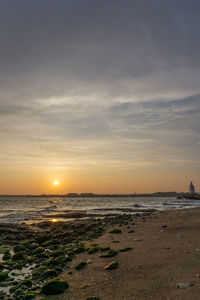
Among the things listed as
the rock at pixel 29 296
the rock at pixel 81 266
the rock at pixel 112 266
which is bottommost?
the rock at pixel 29 296

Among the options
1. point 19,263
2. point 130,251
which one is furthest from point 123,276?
point 19,263

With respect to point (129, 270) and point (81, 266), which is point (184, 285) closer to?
point (129, 270)

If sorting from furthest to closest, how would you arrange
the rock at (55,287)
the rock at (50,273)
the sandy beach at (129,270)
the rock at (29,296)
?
the rock at (50,273)
the rock at (55,287)
the rock at (29,296)
the sandy beach at (129,270)

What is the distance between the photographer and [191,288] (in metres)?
7.55

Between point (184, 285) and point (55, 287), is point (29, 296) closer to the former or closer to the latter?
point (55, 287)

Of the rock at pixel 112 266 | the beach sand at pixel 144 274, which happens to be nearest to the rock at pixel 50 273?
the beach sand at pixel 144 274

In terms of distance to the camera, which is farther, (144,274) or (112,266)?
→ (112,266)

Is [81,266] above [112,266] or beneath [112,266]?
beneath

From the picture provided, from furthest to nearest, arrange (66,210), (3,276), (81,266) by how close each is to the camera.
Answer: (66,210), (81,266), (3,276)

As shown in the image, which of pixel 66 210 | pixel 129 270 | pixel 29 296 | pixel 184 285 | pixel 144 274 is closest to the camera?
pixel 184 285

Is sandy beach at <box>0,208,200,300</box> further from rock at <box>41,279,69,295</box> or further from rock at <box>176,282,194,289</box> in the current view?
rock at <box>41,279,69,295</box>

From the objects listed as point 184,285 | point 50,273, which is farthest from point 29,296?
point 184,285

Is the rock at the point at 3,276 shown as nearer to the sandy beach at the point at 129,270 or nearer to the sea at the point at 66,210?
the sandy beach at the point at 129,270

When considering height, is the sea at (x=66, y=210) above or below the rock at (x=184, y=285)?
below
